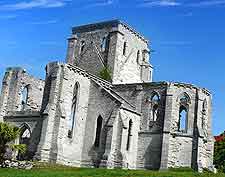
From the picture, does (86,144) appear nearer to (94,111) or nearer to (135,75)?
(94,111)

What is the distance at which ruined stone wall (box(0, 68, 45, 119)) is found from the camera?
52.3 metres

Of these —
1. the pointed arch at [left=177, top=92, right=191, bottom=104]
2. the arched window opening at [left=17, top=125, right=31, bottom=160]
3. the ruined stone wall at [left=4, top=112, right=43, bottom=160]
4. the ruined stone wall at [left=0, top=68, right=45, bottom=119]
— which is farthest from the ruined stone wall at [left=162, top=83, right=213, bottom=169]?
the ruined stone wall at [left=0, top=68, right=45, bottom=119]

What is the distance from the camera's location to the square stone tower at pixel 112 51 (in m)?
59.8

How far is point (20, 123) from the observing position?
48.6 meters

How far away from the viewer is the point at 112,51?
59875 millimetres

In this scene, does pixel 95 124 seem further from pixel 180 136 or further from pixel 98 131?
pixel 180 136

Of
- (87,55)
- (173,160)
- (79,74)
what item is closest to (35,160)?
(79,74)

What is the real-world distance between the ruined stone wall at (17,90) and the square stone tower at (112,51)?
301 inches

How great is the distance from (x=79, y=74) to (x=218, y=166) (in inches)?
1074

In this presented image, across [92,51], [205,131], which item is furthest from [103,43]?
[205,131]

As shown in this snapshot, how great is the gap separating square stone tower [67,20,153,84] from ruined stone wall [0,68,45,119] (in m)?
7.65

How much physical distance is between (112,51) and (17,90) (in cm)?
1344

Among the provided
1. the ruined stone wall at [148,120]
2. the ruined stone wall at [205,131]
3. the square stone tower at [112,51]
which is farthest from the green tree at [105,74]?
the ruined stone wall at [205,131]

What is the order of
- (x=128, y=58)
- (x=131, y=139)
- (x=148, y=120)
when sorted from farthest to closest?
(x=128, y=58) → (x=148, y=120) → (x=131, y=139)
